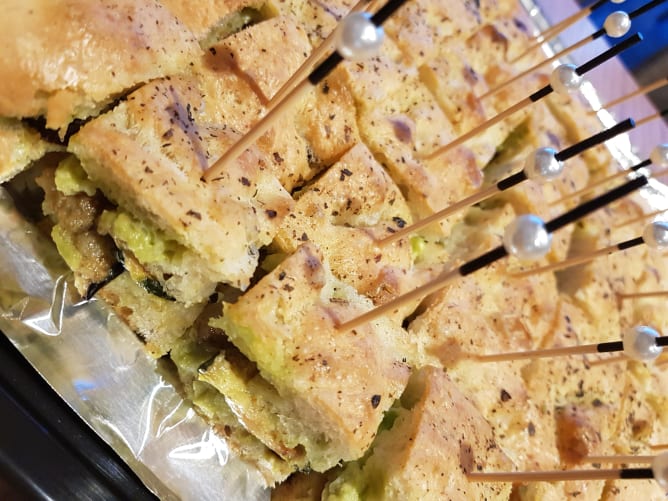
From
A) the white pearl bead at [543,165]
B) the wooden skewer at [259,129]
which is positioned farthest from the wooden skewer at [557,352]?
the wooden skewer at [259,129]

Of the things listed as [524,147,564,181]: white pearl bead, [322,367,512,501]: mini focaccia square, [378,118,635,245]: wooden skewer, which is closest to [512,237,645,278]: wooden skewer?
[378,118,635,245]: wooden skewer

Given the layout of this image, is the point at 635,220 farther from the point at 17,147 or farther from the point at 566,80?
the point at 17,147

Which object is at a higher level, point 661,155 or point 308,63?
point 308,63

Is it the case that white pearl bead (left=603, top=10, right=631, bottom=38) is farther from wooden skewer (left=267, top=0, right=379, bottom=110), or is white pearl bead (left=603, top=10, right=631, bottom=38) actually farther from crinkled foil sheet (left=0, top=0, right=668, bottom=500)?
crinkled foil sheet (left=0, top=0, right=668, bottom=500)

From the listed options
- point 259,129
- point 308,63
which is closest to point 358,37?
point 259,129

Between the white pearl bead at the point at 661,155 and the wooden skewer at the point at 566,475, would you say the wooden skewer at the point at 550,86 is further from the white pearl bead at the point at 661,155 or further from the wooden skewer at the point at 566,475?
the wooden skewer at the point at 566,475

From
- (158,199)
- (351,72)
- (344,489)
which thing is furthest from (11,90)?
(344,489)
